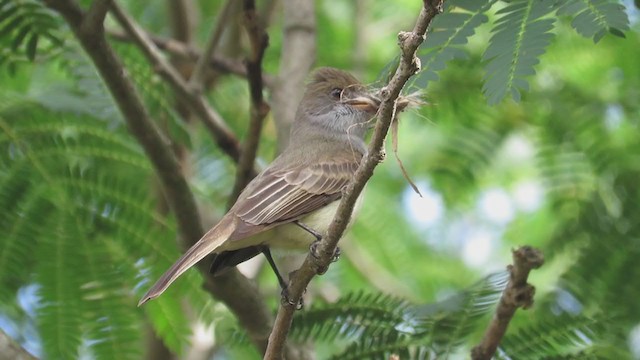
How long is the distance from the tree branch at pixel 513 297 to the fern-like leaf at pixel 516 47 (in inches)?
24.6

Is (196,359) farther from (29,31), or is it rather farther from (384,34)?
(384,34)

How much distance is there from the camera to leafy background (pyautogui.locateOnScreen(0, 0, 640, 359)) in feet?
12.8

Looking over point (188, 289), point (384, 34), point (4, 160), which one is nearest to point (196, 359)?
point (188, 289)

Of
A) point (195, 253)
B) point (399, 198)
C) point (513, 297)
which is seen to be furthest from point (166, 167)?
point (399, 198)

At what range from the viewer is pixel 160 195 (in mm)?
6707

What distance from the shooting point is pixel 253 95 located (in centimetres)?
461

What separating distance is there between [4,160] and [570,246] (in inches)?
116

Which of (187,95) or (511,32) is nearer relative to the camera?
(511,32)

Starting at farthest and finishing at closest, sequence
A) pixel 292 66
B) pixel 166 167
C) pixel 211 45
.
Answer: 1. pixel 292 66
2. pixel 211 45
3. pixel 166 167

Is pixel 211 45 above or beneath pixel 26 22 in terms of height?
beneath

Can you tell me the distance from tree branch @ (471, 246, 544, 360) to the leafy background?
19cm

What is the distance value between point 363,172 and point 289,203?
57.5 inches

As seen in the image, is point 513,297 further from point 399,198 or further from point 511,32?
point 399,198

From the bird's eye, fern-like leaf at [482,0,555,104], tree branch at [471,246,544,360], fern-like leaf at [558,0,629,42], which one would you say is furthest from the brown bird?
fern-like leaf at [558,0,629,42]
